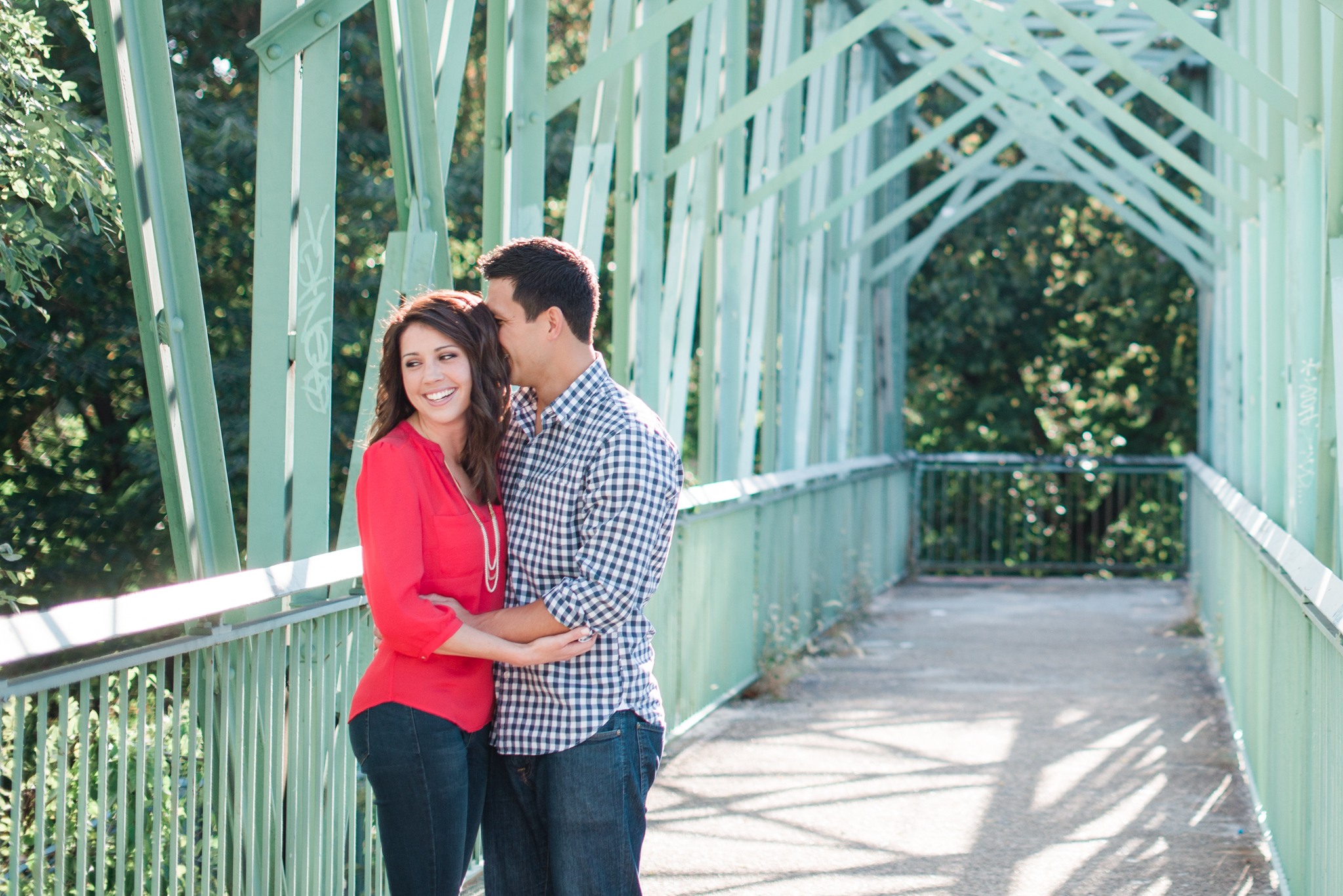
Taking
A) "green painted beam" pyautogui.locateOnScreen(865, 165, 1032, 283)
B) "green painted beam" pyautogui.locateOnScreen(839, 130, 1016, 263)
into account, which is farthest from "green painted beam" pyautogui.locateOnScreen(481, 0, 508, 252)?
"green painted beam" pyautogui.locateOnScreen(865, 165, 1032, 283)

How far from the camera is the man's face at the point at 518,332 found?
7.70ft

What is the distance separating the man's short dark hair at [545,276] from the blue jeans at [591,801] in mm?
677

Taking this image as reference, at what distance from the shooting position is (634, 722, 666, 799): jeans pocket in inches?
92.7

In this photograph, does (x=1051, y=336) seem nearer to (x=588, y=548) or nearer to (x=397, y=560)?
(x=588, y=548)

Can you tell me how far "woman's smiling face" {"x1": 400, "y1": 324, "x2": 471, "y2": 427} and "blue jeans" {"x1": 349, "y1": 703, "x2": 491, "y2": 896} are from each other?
18.6 inches

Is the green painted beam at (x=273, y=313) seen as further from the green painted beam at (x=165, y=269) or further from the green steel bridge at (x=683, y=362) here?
the green painted beam at (x=165, y=269)

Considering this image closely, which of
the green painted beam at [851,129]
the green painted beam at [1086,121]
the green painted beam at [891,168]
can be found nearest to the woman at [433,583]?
the green painted beam at [851,129]

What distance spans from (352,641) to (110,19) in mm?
1455

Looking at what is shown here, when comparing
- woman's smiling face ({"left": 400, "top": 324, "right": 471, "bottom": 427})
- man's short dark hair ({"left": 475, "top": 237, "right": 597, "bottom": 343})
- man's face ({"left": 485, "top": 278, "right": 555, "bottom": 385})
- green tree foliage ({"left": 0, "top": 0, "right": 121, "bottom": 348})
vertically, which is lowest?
woman's smiling face ({"left": 400, "top": 324, "right": 471, "bottom": 427})

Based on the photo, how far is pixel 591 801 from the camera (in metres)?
2.28

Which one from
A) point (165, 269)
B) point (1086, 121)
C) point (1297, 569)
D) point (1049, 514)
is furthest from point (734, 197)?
point (1049, 514)

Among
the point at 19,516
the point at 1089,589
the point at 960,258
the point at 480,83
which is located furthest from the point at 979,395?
the point at 19,516

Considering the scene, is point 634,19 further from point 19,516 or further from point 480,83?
point 480,83

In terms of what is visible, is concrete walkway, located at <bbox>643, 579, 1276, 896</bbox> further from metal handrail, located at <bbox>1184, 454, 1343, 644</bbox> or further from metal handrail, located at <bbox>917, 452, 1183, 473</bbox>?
metal handrail, located at <bbox>917, 452, 1183, 473</bbox>
